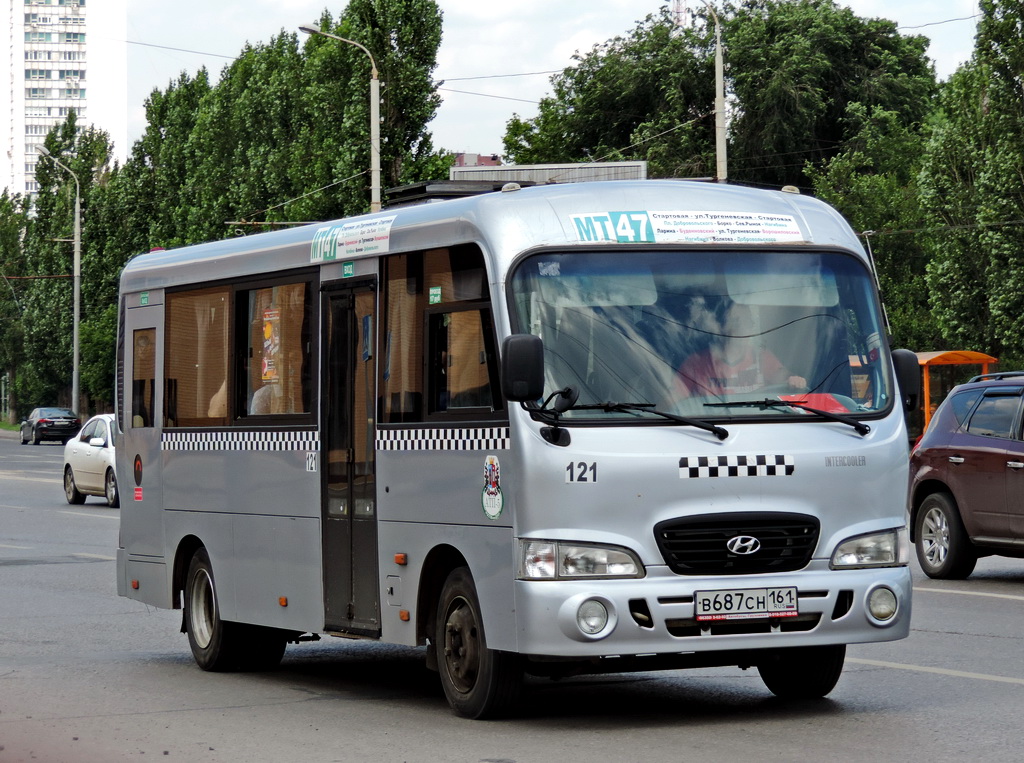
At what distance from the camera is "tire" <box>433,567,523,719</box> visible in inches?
334

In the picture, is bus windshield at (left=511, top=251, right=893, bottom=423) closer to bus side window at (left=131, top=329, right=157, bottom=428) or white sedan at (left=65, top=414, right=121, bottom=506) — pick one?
bus side window at (left=131, top=329, right=157, bottom=428)

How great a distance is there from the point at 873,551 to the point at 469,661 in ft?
6.45

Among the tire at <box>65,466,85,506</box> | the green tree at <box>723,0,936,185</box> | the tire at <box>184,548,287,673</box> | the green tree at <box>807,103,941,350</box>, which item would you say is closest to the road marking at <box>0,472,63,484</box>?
the tire at <box>65,466,85,506</box>

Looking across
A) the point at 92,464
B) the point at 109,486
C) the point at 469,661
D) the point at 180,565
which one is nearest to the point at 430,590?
the point at 469,661

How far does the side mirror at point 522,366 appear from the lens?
801cm

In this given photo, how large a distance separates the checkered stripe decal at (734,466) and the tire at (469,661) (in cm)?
119

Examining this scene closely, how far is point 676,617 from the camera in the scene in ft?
26.6

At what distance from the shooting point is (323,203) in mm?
49406

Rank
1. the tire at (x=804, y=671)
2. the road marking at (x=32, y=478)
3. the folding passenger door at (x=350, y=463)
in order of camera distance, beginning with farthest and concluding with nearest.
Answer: the road marking at (x=32, y=478) < the folding passenger door at (x=350, y=463) < the tire at (x=804, y=671)

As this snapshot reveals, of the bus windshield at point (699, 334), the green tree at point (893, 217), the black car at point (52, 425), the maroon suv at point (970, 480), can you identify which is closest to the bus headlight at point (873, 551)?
the bus windshield at point (699, 334)

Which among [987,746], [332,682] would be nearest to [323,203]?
[332,682]

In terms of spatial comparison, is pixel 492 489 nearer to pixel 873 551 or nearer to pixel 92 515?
pixel 873 551

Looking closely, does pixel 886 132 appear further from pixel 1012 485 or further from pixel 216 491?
pixel 216 491

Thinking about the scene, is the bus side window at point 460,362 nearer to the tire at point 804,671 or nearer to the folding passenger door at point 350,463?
the folding passenger door at point 350,463
